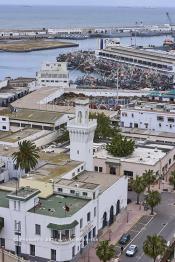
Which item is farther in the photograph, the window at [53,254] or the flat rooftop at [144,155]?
the flat rooftop at [144,155]

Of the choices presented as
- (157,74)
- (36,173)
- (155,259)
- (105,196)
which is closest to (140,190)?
(105,196)

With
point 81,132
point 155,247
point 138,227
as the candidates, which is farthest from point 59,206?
point 81,132

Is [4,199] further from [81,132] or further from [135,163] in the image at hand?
[135,163]

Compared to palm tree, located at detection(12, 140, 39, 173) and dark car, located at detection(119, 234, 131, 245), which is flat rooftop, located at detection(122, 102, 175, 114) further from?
dark car, located at detection(119, 234, 131, 245)

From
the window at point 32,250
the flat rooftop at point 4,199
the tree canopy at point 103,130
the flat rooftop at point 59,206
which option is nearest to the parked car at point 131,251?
the flat rooftop at point 59,206

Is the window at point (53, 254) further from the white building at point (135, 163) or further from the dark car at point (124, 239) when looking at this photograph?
the white building at point (135, 163)

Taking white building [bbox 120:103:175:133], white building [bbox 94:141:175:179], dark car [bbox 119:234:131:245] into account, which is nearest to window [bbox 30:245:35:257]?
dark car [bbox 119:234:131:245]

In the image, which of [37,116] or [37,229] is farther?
[37,116]
